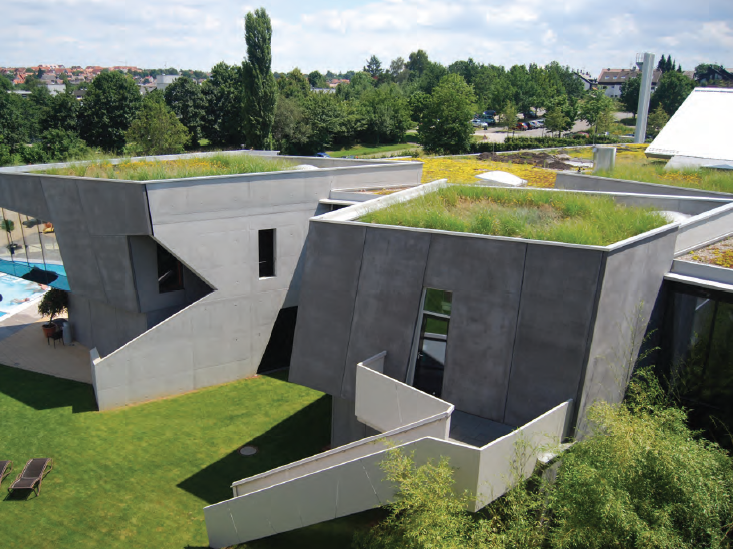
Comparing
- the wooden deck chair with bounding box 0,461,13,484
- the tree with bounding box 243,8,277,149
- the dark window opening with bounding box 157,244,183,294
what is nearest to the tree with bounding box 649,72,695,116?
the tree with bounding box 243,8,277,149

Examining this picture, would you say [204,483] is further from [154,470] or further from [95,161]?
[95,161]

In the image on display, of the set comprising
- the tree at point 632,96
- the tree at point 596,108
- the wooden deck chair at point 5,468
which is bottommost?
the wooden deck chair at point 5,468

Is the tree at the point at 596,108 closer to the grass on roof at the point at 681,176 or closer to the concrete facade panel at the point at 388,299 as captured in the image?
the grass on roof at the point at 681,176

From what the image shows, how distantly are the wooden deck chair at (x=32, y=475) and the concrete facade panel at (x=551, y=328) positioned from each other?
10.9 meters

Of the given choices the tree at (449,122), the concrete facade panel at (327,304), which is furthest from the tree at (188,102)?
the concrete facade panel at (327,304)

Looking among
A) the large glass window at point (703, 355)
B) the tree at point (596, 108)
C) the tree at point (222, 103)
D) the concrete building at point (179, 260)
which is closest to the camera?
the large glass window at point (703, 355)

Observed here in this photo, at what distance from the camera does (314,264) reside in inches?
527

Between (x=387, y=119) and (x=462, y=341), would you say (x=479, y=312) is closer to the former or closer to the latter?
(x=462, y=341)

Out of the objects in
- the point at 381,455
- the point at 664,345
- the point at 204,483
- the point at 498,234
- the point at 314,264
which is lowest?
the point at 204,483

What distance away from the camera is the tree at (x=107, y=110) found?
59.3 metres

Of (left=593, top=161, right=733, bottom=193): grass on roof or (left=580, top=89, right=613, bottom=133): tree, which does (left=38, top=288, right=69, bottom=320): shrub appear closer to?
(left=593, top=161, right=733, bottom=193): grass on roof

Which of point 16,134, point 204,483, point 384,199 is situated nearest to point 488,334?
point 384,199

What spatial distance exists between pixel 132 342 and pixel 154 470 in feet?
14.5

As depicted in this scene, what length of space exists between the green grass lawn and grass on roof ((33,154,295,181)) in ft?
142
